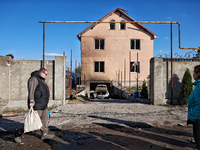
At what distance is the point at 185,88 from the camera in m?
8.38

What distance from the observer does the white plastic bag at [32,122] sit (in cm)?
373

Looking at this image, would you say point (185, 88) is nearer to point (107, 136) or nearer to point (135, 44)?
point (107, 136)

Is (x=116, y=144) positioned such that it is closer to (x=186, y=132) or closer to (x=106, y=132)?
(x=106, y=132)

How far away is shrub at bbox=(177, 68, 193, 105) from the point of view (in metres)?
8.34

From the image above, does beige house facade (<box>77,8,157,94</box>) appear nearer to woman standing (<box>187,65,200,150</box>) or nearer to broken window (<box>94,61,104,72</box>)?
broken window (<box>94,61,104,72</box>)

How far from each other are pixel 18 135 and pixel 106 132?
232 centimetres

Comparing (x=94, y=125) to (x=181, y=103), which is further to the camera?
(x=181, y=103)

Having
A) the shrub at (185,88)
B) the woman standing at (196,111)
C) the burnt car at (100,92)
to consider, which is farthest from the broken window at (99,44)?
the woman standing at (196,111)

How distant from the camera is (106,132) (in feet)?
15.6

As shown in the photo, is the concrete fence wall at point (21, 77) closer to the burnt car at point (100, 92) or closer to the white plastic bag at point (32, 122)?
the white plastic bag at point (32, 122)

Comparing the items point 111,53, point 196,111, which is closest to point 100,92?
point 111,53

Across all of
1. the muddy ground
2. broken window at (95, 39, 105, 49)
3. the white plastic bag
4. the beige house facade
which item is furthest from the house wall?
the white plastic bag

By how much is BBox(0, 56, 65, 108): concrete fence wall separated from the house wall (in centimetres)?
1355

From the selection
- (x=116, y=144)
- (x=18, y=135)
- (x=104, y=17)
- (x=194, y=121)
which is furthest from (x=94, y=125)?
(x=104, y=17)
